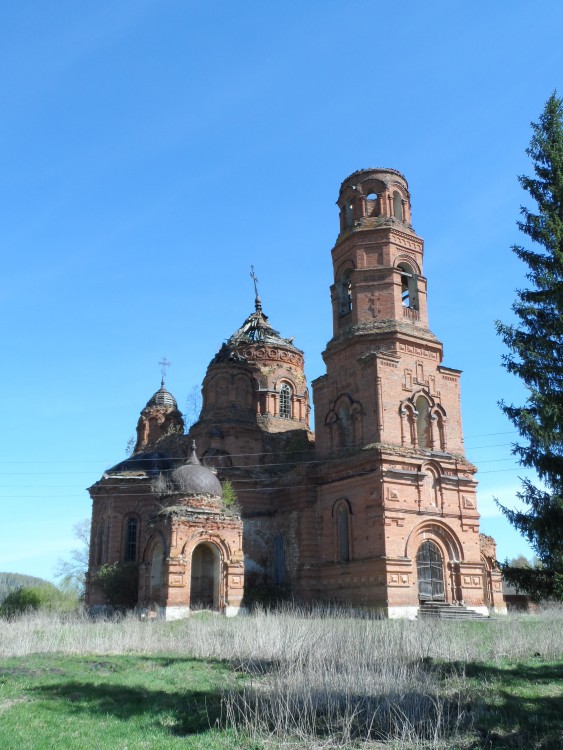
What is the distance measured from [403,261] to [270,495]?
1144cm

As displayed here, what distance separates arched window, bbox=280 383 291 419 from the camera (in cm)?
3684

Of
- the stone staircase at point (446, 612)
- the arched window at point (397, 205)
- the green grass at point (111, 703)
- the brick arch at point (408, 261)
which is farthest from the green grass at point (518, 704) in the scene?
the arched window at point (397, 205)

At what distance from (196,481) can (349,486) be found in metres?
5.93

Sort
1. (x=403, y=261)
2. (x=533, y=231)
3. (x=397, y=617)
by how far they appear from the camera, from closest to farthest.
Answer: (x=533, y=231)
(x=397, y=617)
(x=403, y=261)

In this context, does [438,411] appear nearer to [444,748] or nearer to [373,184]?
[373,184]

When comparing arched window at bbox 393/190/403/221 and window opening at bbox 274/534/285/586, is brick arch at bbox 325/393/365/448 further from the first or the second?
arched window at bbox 393/190/403/221

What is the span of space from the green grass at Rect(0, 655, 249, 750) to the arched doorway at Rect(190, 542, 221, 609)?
1240 cm

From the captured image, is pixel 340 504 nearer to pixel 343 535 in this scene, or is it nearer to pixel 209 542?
pixel 343 535

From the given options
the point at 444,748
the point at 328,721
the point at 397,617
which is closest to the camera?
the point at 444,748

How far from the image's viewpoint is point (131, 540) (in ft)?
110

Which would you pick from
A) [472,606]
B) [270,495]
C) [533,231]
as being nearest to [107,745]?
[533,231]

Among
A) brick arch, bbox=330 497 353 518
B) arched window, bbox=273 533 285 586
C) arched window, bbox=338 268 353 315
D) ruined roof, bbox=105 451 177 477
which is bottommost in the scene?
arched window, bbox=273 533 285 586

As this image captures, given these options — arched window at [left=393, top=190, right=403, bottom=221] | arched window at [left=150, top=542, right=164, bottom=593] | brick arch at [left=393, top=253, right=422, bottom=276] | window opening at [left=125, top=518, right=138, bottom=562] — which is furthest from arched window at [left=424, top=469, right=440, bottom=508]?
window opening at [left=125, top=518, right=138, bottom=562]

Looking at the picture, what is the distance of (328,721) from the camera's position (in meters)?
8.50
